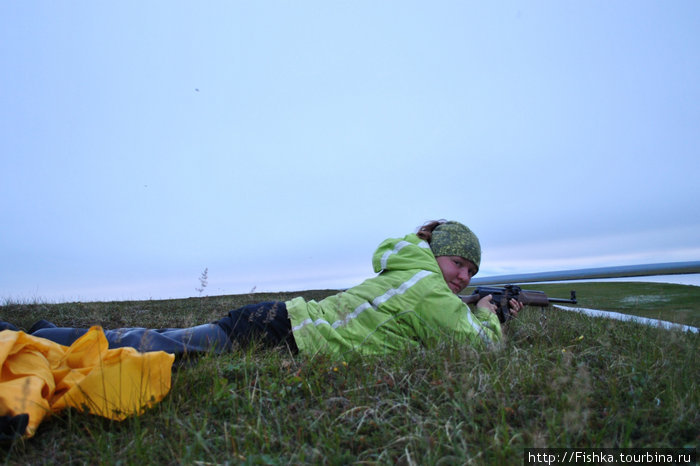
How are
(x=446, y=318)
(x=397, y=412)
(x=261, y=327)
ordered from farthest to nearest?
(x=261, y=327), (x=446, y=318), (x=397, y=412)

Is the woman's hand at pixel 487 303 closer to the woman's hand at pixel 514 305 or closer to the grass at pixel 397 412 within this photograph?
the woman's hand at pixel 514 305

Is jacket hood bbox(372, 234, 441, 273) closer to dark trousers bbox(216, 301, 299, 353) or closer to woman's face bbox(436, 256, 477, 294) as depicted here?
woman's face bbox(436, 256, 477, 294)

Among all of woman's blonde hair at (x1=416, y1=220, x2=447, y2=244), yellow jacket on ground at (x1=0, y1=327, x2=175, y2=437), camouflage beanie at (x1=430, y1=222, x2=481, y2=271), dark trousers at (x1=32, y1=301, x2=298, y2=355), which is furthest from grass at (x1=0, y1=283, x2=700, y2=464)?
woman's blonde hair at (x1=416, y1=220, x2=447, y2=244)

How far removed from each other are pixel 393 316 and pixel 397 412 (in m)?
1.88

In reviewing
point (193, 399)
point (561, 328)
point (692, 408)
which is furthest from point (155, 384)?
point (561, 328)

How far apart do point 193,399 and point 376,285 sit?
2.40m

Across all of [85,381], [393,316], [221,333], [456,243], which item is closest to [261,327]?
[221,333]

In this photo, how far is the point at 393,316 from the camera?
14.1 feet

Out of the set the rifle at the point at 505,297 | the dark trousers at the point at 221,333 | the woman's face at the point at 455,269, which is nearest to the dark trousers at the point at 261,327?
the dark trousers at the point at 221,333

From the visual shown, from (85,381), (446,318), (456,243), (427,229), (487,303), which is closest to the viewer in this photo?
(85,381)

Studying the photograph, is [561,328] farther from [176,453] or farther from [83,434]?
[83,434]

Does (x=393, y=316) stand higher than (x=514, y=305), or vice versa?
(x=393, y=316)

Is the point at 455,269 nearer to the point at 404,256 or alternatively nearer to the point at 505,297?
the point at 404,256

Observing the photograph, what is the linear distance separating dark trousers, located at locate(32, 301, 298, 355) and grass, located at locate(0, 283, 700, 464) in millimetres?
459
